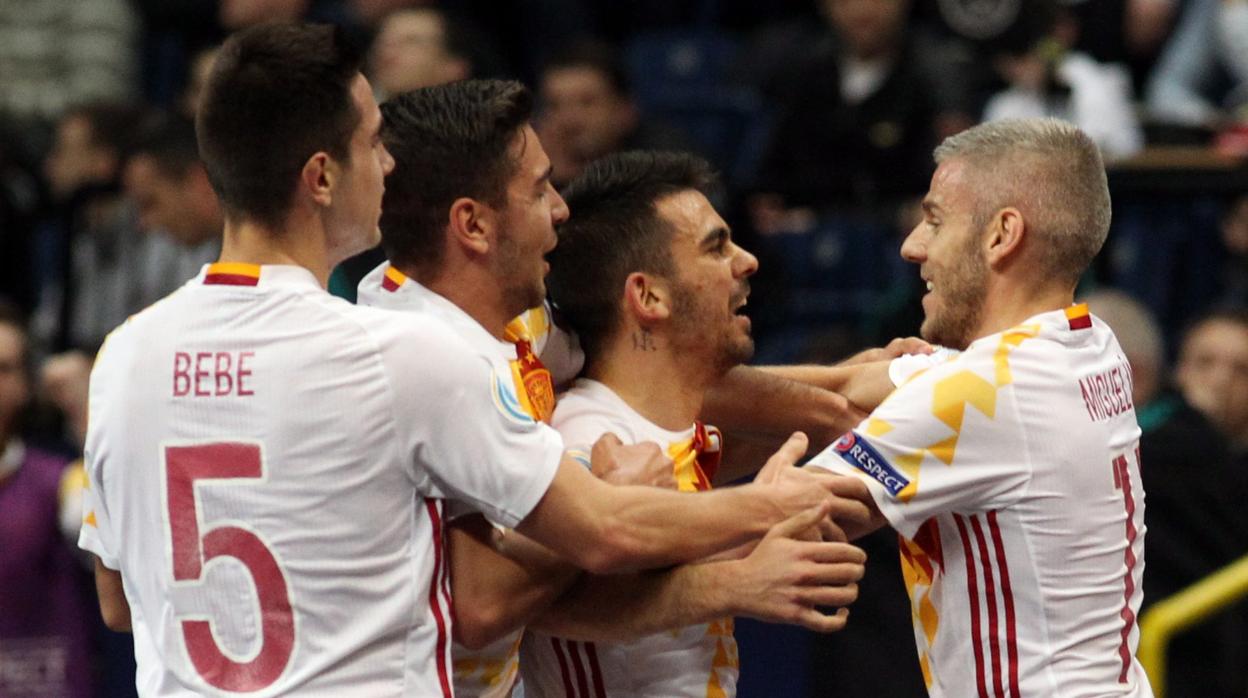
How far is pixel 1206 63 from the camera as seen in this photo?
949 centimetres

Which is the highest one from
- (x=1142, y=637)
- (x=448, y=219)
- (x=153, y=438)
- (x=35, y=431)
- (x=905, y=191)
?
(x=448, y=219)

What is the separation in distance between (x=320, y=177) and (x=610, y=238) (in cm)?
95

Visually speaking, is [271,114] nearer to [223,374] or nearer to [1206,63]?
[223,374]

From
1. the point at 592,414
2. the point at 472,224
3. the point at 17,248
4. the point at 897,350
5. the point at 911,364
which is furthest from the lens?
the point at 17,248

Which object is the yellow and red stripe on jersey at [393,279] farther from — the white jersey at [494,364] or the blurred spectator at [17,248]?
the blurred spectator at [17,248]

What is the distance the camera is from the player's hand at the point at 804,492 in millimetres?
3783

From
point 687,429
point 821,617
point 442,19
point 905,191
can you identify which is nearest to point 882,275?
point 905,191

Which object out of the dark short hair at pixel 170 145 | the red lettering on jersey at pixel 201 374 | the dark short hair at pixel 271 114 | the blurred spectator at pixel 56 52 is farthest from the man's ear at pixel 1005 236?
the blurred spectator at pixel 56 52

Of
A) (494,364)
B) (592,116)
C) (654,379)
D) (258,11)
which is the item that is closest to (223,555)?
(494,364)

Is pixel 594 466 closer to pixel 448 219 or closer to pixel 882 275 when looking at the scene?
pixel 448 219

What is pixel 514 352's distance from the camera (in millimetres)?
4051

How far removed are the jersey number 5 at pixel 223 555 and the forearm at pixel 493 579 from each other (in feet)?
1.18

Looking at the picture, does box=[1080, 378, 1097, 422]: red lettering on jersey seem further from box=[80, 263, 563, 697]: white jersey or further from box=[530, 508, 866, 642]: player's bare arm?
box=[80, 263, 563, 697]: white jersey

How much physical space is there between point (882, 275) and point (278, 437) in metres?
5.43
